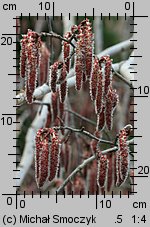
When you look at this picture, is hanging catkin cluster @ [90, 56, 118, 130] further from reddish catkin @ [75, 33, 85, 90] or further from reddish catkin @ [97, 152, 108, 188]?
reddish catkin @ [97, 152, 108, 188]

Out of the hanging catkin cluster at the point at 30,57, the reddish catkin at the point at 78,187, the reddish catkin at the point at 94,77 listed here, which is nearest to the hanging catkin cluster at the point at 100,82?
the reddish catkin at the point at 94,77

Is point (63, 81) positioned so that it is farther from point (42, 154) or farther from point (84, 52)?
point (42, 154)

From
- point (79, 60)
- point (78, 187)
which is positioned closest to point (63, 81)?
point (79, 60)

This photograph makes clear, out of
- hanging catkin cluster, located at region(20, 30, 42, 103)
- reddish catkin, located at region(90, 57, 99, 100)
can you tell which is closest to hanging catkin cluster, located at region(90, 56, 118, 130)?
reddish catkin, located at region(90, 57, 99, 100)

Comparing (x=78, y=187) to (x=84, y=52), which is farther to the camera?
(x=78, y=187)

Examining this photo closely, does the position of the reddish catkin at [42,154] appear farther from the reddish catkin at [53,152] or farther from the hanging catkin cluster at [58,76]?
the hanging catkin cluster at [58,76]

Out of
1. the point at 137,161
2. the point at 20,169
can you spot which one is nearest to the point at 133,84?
the point at 137,161
